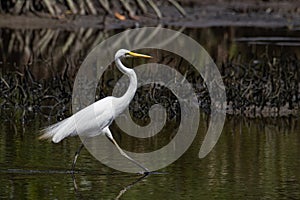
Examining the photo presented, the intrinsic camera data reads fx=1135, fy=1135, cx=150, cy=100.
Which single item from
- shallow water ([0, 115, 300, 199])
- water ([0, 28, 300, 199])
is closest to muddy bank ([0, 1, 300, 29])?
water ([0, 28, 300, 199])

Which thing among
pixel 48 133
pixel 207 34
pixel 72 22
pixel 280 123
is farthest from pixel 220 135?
pixel 72 22

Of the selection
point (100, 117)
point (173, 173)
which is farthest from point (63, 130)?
point (173, 173)

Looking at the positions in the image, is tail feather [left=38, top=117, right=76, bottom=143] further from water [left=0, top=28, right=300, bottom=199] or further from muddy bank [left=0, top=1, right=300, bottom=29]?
muddy bank [left=0, top=1, right=300, bottom=29]

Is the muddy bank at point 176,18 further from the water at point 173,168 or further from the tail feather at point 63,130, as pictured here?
the tail feather at point 63,130

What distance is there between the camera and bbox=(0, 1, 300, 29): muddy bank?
27641mm

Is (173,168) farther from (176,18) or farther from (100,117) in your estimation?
(176,18)

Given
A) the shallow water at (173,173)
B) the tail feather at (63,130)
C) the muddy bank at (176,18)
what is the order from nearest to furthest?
1. the shallow water at (173,173)
2. the tail feather at (63,130)
3. the muddy bank at (176,18)

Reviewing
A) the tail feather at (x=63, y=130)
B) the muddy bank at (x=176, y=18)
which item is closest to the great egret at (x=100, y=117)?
the tail feather at (x=63, y=130)

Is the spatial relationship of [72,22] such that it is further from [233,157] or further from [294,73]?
[233,157]

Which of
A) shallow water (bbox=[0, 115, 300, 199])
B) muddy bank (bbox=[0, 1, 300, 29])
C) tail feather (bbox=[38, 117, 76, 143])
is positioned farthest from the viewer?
muddy bank (bbox=[0, 1, 300, 29])

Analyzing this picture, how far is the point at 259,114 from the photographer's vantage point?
44.0 feet

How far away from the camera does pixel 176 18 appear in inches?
1159

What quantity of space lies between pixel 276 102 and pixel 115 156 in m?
3.46

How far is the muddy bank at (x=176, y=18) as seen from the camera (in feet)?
90.7
